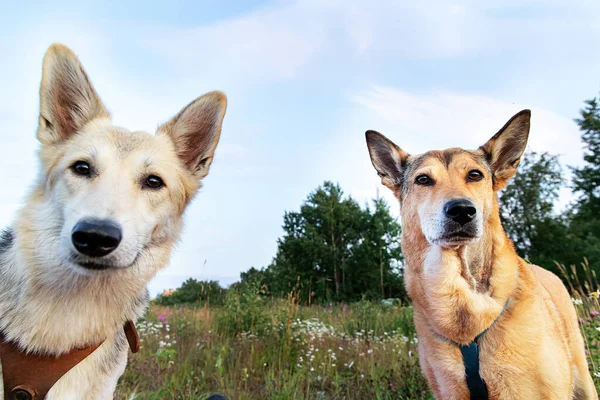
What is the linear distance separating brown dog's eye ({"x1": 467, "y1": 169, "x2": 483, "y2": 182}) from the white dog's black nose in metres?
2.63

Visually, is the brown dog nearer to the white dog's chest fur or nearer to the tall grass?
the tall grass

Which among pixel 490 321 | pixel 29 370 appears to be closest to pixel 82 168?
pixel 29 370

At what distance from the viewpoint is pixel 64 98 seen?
284 cm

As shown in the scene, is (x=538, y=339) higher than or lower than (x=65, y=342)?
higher

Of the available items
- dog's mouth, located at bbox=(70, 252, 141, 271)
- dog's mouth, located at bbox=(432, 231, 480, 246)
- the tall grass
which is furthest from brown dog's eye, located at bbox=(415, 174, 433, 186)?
dog's mouth, located at bbox=(70, 252, 141, 271)

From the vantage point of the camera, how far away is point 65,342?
2.24 metres

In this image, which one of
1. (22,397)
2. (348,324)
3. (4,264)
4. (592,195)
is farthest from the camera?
(592,195)

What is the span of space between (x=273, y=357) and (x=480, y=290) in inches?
122

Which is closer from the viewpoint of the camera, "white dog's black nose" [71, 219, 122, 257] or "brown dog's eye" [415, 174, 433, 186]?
"white dog's black nose" [71, 219, 122, 257]

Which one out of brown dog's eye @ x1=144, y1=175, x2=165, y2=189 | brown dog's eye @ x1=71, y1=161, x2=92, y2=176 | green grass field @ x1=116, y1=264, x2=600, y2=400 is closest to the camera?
brown dog's eye @ x1=71, y1=161, x2=92, y2=176

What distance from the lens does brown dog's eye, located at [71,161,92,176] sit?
2.44 m

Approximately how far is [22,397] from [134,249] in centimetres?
87

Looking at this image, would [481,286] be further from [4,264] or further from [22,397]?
[4,264]

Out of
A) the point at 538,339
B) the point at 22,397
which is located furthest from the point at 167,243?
the point at 538,339
